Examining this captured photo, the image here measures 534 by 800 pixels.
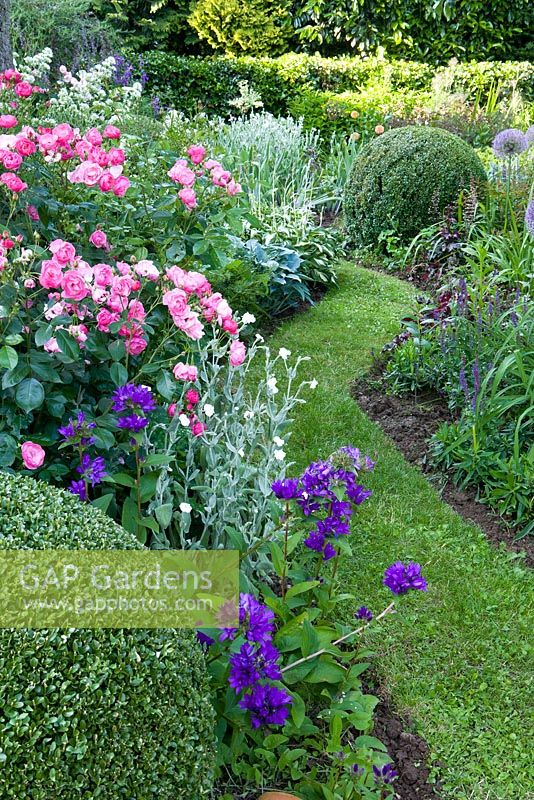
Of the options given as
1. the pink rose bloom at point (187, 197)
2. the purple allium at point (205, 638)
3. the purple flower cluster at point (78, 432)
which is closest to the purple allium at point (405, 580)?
the purple allium at point (205, 638)

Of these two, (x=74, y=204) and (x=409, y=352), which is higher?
(x=74, y=204)

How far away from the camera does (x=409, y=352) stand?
401 centimetres

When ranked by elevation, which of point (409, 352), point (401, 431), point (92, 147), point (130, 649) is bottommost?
point (401, 431)

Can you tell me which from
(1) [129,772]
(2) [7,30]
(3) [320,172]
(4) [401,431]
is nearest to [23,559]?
(1) [129,772]

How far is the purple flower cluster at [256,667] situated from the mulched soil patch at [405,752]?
561 millimetres

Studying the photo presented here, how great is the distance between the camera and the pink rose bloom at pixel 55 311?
213 centimetres

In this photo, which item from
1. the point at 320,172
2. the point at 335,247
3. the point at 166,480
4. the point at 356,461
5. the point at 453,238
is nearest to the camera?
the point at 356,461

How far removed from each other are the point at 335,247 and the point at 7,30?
2756 millimetres

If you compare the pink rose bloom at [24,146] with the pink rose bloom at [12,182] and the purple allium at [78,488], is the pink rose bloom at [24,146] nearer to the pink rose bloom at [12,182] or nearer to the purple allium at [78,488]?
the pink rose bloom at [12,182]

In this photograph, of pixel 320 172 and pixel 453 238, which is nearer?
pixel 453 238

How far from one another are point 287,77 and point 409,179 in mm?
5836

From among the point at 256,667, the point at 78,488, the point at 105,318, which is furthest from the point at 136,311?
the point at 256,667

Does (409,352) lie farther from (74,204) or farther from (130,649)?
(130,649)

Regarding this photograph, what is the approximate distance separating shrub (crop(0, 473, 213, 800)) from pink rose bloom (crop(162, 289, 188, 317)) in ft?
2.53
